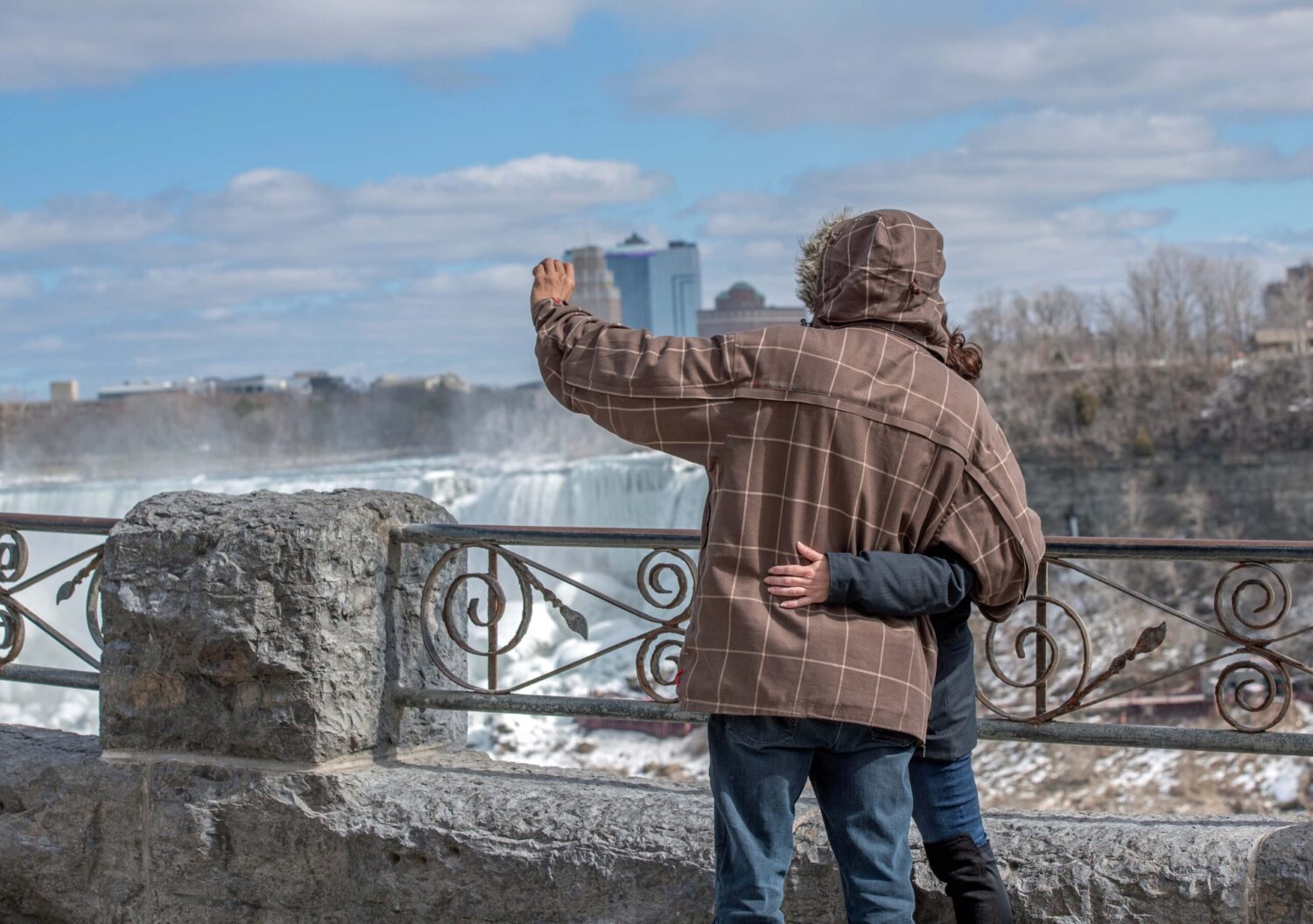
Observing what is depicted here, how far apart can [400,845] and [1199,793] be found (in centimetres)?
1915

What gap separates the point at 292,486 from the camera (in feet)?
101

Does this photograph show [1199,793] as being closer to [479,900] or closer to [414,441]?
[479,900]

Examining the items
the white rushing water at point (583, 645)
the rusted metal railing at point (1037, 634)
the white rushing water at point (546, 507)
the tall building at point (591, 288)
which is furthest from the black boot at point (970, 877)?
the white rushing water at point (546, 507)

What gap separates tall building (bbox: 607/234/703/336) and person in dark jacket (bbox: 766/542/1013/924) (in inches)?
1609

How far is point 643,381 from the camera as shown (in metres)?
1.99

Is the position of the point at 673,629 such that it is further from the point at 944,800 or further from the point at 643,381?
the point at 643,381

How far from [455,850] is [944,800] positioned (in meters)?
1.17

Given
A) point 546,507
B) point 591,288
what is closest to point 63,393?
point 546,507

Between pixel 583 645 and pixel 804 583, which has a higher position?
pixel 804 583

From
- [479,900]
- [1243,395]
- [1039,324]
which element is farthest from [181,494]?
[1039,324]

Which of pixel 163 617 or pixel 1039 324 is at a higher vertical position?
pixel 1039 324

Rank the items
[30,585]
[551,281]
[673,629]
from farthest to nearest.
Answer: [30,585], [673,629], [551,281]

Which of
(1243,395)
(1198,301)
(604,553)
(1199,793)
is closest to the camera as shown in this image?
(1199,793)

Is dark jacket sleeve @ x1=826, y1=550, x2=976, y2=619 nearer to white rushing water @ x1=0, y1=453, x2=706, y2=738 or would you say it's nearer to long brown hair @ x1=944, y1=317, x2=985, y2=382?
long brown hair @ x1=944, y1=317, x2=985, y2=382
